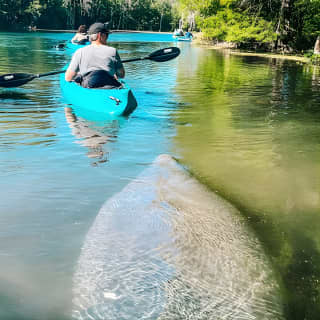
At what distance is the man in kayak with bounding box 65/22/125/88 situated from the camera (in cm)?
813

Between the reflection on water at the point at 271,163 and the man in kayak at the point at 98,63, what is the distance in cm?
170

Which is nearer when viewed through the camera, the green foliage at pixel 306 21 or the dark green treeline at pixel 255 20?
the green foliage at pixel 306 21

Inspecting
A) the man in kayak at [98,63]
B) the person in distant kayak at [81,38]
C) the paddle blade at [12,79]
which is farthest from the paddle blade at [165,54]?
the person in distant kayak at [81,38]

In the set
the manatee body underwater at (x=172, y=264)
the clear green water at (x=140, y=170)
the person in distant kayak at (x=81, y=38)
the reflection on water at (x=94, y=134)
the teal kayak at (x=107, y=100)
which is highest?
the person in distant kayak at (x=81, y=38)

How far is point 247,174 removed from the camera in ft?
17.1

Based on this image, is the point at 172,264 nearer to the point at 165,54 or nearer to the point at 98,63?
the point at 98,63

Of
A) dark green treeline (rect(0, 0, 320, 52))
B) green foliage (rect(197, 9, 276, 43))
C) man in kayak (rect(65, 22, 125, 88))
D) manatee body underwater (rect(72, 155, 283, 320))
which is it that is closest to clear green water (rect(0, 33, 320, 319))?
manatee body underwater (rect(72, 155, 283, 320))

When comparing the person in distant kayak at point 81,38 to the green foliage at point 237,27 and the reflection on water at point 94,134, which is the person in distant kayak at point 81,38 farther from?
the green foliage at point 237,27

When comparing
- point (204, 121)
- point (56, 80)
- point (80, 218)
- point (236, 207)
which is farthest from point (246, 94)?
point (80, 218)

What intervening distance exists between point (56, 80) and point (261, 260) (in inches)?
446

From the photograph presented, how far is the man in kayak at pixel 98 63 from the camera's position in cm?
813

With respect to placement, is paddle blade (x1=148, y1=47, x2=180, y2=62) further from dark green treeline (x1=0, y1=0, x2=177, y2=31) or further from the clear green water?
dark green treeline (x1=0, y1=0, x2=177, y2=31)

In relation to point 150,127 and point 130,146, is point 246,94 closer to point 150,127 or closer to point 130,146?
point 150,127

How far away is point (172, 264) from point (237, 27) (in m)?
33.2
